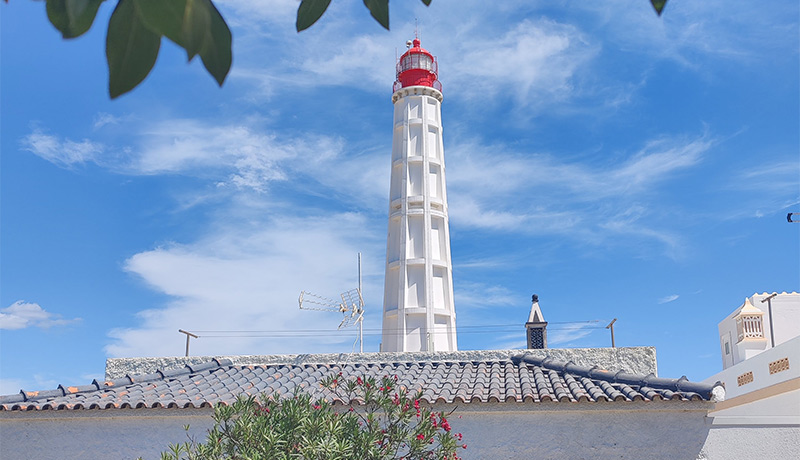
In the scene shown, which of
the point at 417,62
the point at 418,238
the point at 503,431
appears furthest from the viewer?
the point at 417,62

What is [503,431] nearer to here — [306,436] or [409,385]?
[409,385]

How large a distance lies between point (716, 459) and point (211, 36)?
1583 centimetres

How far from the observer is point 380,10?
1.51 metres

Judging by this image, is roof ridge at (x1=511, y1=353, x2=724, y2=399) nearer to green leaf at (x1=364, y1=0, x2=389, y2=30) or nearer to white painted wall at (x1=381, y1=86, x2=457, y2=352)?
green leaf at (x1=364, y1=0, x2=389, y2=30)

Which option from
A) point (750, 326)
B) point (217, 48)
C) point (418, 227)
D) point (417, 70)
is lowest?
point (217, 48)

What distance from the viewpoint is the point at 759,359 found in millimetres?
19719

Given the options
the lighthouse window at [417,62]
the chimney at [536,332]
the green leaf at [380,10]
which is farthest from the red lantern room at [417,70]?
the green leaf at [380,10]

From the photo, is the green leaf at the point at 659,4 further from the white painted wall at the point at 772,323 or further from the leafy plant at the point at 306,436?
the white painted wall at the point at 772,323

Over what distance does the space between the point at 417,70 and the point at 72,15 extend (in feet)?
96.6

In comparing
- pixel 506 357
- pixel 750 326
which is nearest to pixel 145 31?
pixel 506 357

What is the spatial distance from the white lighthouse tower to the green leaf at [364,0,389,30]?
24.8m

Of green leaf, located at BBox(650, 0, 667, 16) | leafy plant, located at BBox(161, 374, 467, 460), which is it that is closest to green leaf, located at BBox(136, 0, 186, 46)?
green leaf, located at BBox(650, 0, 667, 16)

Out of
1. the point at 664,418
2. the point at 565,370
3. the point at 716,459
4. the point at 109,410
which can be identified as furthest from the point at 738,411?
the point at 109,410

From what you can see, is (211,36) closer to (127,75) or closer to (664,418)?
(127,75)
